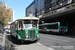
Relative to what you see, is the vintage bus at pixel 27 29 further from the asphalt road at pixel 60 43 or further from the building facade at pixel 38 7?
the building facade at pixel 38 7

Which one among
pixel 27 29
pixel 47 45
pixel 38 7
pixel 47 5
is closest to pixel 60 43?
pixel 47 45

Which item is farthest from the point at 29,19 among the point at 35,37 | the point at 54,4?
the point at 54,4

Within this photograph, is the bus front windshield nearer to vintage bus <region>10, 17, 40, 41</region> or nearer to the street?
vintage bus <region>10, 17, 40, 41</region>

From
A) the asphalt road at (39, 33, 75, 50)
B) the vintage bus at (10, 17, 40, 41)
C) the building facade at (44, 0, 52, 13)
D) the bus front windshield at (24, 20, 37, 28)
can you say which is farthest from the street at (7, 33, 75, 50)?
the building facade at (44, 0, 52, 13)

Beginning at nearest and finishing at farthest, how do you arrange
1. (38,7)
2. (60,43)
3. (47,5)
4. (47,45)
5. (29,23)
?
(47,45)
(29,23)
(60,43)
(47,5)
(38,7)

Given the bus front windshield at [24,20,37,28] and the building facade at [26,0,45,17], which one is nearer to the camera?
the bus front windshield at [24,20,37,28]

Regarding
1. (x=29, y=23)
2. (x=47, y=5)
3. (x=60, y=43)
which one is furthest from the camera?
(x=47, y=5)

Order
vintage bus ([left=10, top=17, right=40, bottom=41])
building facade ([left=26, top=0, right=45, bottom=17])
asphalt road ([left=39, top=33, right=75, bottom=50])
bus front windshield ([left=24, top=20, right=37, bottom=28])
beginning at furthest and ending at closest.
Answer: building facade ([left=26, top=0, right=45, bottom=17])
bus front windshield ([left=24, top=20, right=37, bottom=28])
vintage bus ([left=10, top=17, right=40, bottom=41])
asphalt road ([left=39, top=33, right=75, bottom=50])

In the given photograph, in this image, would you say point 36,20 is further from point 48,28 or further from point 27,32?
point 48,28

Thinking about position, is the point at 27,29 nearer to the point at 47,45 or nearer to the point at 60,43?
the point at 47,45

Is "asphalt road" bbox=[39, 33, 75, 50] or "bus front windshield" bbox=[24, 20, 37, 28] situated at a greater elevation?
"bus front windshield" bbox=[24, 20, 37, 28]

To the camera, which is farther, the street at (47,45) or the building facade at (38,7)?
the building facade at (38,7)

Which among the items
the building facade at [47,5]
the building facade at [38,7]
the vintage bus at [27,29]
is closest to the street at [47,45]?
the vintage bus at [27,29]

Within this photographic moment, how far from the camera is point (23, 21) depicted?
9.70 m
